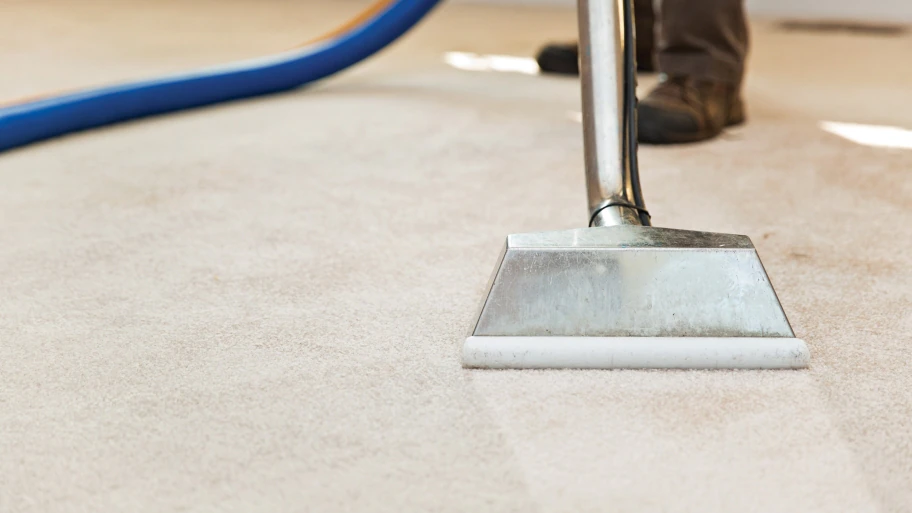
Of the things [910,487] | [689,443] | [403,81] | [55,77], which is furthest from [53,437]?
[55,77]

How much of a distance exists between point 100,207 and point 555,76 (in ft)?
4.08

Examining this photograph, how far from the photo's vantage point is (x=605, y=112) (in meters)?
0.81

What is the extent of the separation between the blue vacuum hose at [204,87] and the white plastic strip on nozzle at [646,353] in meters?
1.09

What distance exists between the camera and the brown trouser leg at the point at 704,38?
1527mm

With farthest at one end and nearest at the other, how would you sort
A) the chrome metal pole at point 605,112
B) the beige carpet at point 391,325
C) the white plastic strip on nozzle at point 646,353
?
the chrome metal pole at point 605,112
the white plastic strip on nozzle at point 646,353
the beige carpet at point 391,325

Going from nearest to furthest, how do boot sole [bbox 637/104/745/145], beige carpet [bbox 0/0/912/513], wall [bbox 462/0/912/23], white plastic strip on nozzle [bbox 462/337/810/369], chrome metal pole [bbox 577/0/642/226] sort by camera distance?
beige carpet [bbox 0/0/912/513]
white plastic strip on nozzle [bbox 462/337/810/369]
chrome metal pole [bbox 577/0/642/226]
boot sole [bbox 637/104/745/145]
wall [bbox 462/0/912/23]

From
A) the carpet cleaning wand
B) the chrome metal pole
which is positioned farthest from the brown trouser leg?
the carpet cleaning wand

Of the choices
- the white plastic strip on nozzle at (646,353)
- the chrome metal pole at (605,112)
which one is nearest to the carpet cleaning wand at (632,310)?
the white plastic strip on nozzle at (646,353)

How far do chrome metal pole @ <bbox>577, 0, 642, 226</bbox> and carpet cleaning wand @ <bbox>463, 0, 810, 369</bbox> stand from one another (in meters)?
0.10

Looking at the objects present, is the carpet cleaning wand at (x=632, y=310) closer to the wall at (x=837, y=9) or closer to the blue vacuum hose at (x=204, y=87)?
the blue vacuum hose at (x=204, y=87)

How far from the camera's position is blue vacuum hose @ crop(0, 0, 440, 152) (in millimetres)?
1476

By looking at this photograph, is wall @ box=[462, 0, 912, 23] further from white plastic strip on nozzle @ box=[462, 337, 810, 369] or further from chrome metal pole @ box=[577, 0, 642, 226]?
white plastic strip on nozzle @ box=[462, 337, 810, 369]

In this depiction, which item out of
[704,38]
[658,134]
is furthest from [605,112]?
[704,38]

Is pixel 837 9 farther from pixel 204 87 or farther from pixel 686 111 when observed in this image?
pixel 204 87
